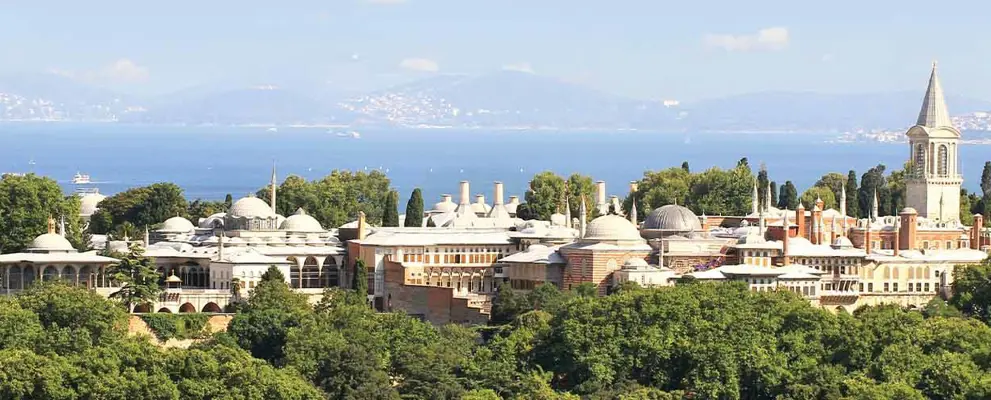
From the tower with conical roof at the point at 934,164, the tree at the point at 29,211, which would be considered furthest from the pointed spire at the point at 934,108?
the tree at the point at 29,211

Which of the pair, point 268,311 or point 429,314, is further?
point 429,314

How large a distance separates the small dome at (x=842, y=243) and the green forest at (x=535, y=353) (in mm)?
9770

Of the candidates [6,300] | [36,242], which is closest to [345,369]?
[6,300]

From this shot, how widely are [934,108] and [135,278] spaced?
29.2 meters

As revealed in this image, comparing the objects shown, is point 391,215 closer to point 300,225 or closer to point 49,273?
point 300,225

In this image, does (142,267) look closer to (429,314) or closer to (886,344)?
(429,314)

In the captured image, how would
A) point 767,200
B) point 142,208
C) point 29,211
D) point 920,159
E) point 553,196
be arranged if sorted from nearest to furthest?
point 29,211 → point 142,208 → point 767,200 → point 920,159 → point 553,196

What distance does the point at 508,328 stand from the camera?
61500mm

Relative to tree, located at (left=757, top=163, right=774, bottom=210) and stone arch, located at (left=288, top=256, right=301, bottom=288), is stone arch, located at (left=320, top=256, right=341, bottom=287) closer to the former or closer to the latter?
stone arch, located at (left=288, top=256, right=301, bottom=288)

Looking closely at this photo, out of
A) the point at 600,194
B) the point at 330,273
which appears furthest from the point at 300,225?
the point at 600,194

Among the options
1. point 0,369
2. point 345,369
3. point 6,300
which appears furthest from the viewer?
point 6,300

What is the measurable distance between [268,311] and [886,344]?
1477 cm

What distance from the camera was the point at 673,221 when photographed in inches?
2874

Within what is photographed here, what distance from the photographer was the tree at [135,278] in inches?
2552
